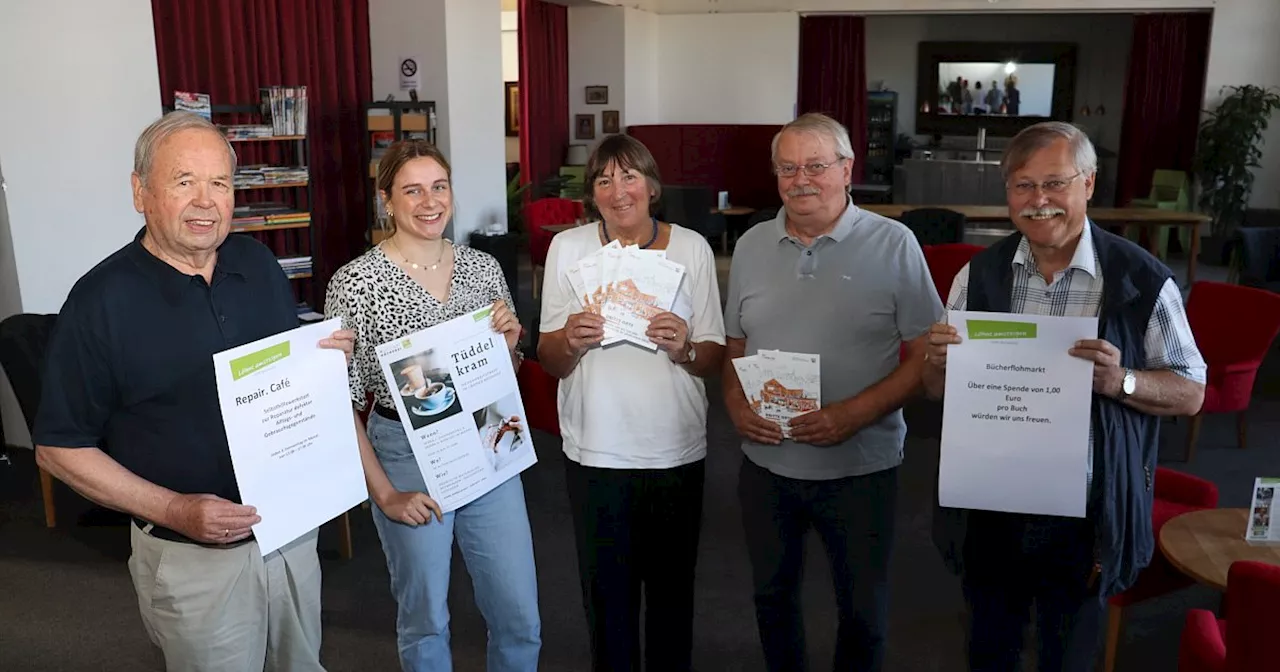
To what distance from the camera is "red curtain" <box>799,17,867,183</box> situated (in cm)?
1466

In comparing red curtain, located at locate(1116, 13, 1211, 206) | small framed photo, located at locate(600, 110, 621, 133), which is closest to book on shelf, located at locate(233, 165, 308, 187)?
small framed photo, located at locate(600, 110, 621, 133)

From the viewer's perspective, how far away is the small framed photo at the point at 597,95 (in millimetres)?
13539

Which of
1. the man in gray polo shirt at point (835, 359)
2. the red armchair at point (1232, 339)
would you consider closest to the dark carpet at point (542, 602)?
the red armchair at point (1232, 339)

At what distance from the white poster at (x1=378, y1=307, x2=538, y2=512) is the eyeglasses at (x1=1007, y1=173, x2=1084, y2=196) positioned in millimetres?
1258

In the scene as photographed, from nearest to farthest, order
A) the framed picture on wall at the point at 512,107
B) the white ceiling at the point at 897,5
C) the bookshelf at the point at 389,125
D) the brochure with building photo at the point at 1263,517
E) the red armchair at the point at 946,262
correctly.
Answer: the brochure with building photo at the point at 1263,517
the red armchair at the point at 946,262
the bookshelf at the point at 389,125
the white ceiling at the point at 897,5
the framed picture on wall at the point at 512,107

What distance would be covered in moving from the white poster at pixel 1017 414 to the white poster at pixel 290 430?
4.31ft

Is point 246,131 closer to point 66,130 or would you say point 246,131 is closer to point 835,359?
point 66,130

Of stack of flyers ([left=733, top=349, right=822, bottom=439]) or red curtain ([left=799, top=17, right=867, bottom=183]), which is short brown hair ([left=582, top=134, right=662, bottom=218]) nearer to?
stack of flyers ([left=733, top=349, right=822, bottom=439])

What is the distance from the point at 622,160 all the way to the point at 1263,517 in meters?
2.14

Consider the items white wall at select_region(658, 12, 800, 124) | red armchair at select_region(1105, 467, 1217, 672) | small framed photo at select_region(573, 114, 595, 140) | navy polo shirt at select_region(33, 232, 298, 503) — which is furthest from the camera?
white wall at select_region(658, 12, 800, 124)

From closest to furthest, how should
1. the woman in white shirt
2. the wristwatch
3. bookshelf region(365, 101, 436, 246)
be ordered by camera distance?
the wristwatch
the woman in white shirt
bookshelf region(365, 101, 436, 246)

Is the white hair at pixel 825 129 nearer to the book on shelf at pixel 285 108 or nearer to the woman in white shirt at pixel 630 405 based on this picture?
the woman in white shirt at pixel 630 405

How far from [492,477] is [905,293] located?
1131 mm

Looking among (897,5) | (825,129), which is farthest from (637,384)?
(897,5)
